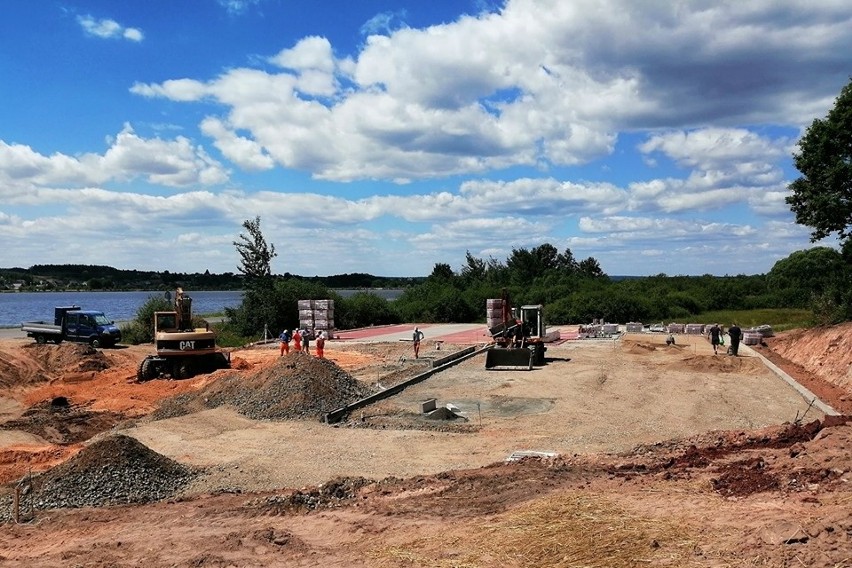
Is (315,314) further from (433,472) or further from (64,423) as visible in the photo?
(433,472)

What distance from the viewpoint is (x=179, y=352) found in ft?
82.0

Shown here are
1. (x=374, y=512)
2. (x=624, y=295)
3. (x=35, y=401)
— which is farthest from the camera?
(x=624, y=295)

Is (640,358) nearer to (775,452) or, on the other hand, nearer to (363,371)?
(363,371)

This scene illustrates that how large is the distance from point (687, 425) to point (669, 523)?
9.10 m

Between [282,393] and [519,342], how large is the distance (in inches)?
450

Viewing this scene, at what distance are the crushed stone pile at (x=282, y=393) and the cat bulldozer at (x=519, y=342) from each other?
7.00m

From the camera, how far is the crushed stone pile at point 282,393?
17.6 metres

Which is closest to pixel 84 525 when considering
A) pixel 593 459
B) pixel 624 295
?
pixel 593 459

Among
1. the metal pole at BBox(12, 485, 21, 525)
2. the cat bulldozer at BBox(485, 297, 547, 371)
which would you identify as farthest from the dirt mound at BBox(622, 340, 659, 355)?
the metal pole at BBox(12, 485, 21, 525)

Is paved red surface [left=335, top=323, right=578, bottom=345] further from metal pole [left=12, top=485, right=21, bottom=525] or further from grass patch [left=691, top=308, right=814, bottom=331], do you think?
metal pole [left=12, top=485, right=21, bottom=525]

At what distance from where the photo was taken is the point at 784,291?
220ft

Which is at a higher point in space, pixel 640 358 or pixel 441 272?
pixel 441 272

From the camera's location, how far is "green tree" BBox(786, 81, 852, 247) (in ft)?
94.1

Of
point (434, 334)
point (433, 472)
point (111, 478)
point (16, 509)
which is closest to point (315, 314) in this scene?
point (434, 334)
